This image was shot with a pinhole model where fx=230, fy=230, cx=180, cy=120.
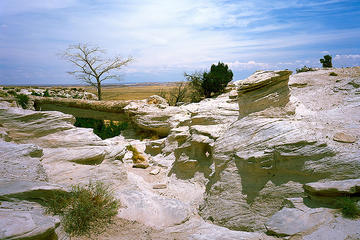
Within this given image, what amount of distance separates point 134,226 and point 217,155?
309 centimetres

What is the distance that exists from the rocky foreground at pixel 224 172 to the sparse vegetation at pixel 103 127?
240 inches

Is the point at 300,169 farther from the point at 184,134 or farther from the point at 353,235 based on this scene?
the point at 184,134

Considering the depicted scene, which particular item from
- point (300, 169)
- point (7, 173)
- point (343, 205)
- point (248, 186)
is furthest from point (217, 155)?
point (7, 173)

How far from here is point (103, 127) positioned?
1639 cm

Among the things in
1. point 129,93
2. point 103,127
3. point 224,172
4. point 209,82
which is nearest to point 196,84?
point 209,82

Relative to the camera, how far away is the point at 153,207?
5.73 m

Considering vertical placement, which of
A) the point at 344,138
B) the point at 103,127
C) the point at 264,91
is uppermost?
the point at 264,91

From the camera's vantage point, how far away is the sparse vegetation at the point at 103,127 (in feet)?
51.2

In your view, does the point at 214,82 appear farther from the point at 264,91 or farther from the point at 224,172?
the point at 224,172

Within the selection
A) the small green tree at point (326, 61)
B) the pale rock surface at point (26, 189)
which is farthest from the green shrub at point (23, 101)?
the small green tree at point (326, 61)

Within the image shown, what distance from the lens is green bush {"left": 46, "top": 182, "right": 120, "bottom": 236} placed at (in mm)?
4387

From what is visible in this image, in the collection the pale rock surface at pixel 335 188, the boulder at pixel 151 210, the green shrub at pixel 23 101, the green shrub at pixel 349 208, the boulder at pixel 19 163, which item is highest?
the green shrub at pixel 23 101

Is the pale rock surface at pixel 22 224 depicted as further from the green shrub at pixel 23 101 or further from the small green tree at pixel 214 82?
the small green tree at pixel 214 82

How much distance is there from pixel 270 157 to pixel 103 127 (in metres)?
13.3
